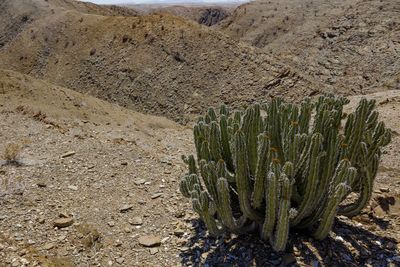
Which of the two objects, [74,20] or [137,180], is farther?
[74,20]

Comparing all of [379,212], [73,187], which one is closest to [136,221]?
[73,187]

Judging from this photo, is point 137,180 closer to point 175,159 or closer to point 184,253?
point 175,159

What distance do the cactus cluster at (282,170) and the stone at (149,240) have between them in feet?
2.27

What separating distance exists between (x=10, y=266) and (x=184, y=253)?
6.23ft

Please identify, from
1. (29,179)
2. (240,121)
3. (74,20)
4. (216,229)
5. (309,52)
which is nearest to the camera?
(216,229)

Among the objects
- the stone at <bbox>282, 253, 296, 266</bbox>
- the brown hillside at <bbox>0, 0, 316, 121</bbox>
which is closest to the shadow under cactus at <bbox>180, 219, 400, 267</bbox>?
the stone at <bbox>282, 253, 296, 266</bbox>

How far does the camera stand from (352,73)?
78.6 ft

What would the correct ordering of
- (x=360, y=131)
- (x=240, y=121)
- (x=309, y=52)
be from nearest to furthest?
(x=360, y=131) < (x=240, y=121) < (x=309, y=52)

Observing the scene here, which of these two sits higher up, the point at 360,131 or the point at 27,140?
the point at 360,131

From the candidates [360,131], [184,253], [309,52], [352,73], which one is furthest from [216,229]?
[309,52]

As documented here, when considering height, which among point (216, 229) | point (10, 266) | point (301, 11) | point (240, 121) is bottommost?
point (10, 266)

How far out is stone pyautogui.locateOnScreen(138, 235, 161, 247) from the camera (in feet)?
16.0

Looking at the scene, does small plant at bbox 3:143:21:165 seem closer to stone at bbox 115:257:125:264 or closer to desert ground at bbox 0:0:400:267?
desert ground at bbox 0:0:400:267

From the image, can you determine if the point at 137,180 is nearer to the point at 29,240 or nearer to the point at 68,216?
the point at 68,216
